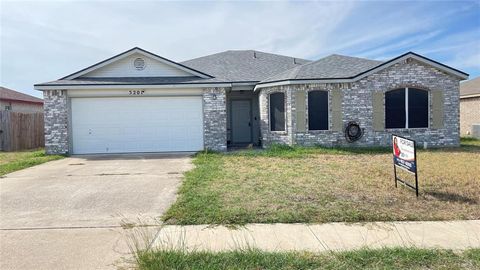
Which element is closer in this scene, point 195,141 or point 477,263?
point 477,263

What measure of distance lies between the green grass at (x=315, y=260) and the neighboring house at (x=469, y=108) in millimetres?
21111

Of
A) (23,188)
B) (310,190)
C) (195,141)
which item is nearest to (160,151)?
(195,141)

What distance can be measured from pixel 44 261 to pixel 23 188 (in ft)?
15.2

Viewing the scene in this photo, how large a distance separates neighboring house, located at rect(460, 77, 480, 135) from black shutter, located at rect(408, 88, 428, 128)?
9.64 m

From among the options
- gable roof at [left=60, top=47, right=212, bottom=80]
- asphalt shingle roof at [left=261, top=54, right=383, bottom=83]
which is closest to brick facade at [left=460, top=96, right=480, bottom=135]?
asphalt shingle roof at [left=261, top=54, right=383, bottom=83]

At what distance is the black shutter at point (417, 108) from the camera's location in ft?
44.3

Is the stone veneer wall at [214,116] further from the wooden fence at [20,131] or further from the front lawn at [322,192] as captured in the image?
the wooden fence at [20,131]

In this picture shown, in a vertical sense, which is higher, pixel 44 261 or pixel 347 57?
pixel 347 57

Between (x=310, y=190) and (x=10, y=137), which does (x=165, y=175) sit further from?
(x=10, y=137)

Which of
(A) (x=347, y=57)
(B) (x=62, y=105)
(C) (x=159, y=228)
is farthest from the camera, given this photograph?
(A) (x=347, y=57)

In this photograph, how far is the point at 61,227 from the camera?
478cm

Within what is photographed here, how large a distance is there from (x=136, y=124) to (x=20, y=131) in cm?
798

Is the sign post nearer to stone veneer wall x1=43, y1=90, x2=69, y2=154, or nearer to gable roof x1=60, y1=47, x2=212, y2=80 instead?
gable roof x1=60, y1=47, x2=212, y2=80

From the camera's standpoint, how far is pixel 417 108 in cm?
1355
